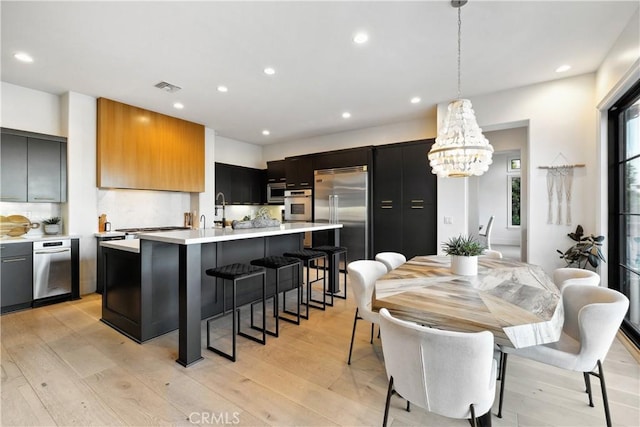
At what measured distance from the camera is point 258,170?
709 centimetres

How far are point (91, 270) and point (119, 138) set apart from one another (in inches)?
76.8

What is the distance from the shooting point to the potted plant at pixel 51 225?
387 cm

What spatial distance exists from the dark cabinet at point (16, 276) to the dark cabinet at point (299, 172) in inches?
165

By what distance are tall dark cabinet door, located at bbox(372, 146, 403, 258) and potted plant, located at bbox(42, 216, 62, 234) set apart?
475 cm

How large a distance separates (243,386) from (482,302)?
5.42 feet

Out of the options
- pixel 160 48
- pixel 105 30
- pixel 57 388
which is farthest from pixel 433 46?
pixel 57 388

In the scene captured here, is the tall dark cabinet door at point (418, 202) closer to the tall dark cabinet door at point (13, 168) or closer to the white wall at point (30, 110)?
the white wall at point (30, 110)

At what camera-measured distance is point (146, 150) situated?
15.3ft

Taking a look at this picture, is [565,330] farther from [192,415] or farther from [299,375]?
[192,415]

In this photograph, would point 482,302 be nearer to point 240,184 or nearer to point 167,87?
point 167,87

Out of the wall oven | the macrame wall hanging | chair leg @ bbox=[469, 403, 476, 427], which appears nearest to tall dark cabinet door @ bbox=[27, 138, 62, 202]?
the wall oven

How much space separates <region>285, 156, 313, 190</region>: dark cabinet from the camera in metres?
6.09

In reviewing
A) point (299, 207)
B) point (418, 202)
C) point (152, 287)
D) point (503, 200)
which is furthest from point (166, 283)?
point (503, 200)

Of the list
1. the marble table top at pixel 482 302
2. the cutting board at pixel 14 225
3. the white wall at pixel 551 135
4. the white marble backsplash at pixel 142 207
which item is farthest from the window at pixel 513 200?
the cutting board at pixel 14 225
